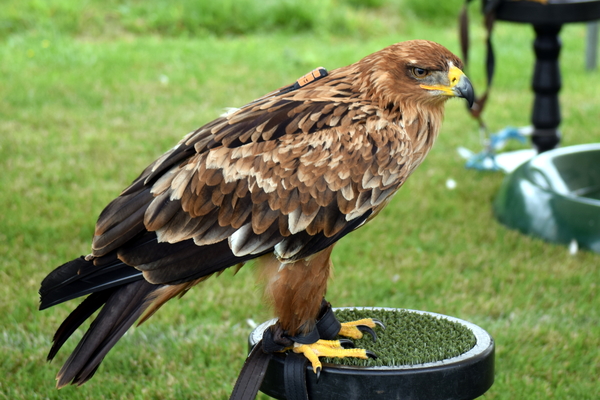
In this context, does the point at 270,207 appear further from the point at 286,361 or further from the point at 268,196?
the point at 286,361

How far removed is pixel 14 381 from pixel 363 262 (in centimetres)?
236

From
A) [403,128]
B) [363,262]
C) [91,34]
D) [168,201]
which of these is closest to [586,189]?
[363,262]

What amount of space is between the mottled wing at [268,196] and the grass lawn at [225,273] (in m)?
1.18

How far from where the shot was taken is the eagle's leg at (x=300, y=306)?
8.91ft

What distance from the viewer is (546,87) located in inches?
251

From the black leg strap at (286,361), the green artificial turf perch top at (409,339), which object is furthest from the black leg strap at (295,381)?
the green artificial turf perch top at (409,339)

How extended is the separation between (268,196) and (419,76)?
72 cm

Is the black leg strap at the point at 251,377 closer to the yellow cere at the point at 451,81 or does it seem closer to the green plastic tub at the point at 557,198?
the yellow cere at the point at 451,81

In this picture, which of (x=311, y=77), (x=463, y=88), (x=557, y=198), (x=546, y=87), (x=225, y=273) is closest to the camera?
(x=463, y=88)

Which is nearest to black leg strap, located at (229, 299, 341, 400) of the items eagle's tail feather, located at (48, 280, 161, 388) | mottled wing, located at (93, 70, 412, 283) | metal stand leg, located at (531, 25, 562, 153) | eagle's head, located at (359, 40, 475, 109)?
mottled wing, located at (93, 70, 412, 283)

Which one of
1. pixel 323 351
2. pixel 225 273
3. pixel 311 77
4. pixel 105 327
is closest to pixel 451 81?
pixel 311 77

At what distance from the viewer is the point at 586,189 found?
591 centimetres

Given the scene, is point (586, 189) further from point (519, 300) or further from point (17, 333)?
point (17, 333)

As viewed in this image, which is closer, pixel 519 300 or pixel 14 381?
pixel 14 381
